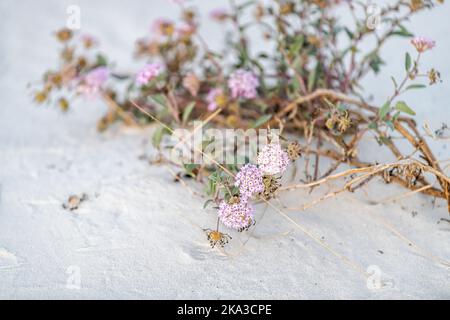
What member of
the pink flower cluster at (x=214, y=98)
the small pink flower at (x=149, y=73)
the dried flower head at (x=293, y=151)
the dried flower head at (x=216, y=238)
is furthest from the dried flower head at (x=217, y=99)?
the dried flower head at (x=216, y=238)

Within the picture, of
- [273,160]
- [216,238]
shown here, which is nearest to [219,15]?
[273,160]

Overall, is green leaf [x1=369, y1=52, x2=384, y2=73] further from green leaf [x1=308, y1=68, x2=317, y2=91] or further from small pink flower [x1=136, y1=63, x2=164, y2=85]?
small pink flower [x1=136, y1=63, x2=164, y2=85]

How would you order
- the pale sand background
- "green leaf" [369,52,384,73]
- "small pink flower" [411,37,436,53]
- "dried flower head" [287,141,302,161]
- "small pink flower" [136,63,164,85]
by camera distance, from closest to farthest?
the pale sand background → "dried flower head" [287,141,302,161] → "small pink flower" [411,37,436,53] → "small pink flower" [136,63,164,85] → "green leaf" [369,52,384,73]

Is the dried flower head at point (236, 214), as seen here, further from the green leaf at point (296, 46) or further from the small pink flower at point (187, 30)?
the small pink flower at point (187, 30)

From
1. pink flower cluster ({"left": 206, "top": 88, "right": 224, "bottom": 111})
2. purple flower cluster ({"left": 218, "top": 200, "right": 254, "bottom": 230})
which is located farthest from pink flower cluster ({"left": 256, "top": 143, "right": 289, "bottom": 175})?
pink flower cluster ({"left": 206, "top": 88, "right": 224, "bottom": 111})

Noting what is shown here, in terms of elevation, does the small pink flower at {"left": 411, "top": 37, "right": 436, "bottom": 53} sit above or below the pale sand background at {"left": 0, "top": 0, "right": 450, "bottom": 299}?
above

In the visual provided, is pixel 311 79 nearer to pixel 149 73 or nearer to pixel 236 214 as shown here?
pixel 149 73
